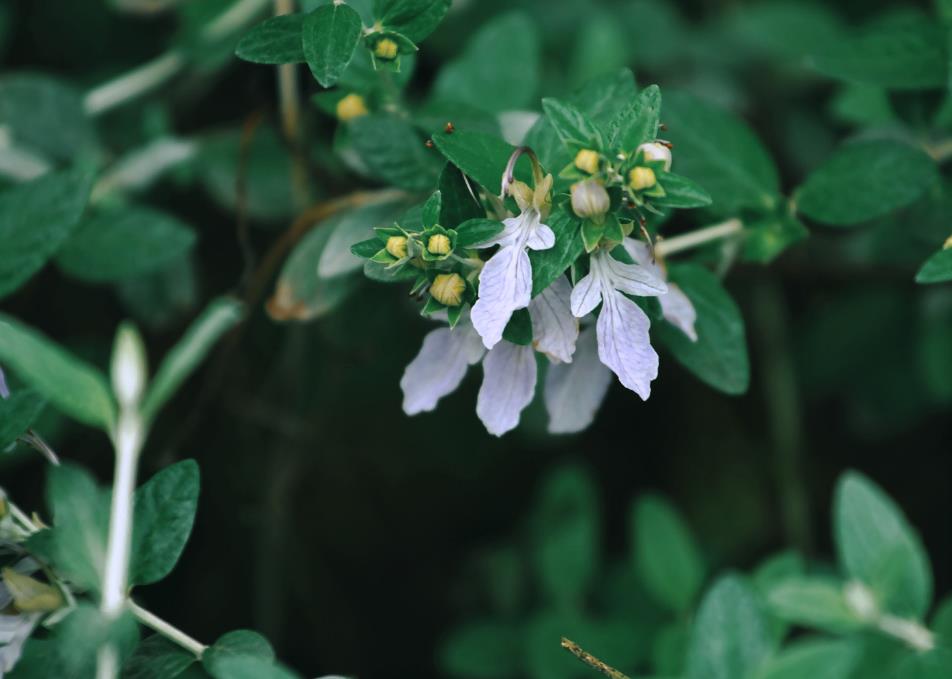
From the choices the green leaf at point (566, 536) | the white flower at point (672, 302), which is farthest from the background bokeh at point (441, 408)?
the white flower at point (672, 302)

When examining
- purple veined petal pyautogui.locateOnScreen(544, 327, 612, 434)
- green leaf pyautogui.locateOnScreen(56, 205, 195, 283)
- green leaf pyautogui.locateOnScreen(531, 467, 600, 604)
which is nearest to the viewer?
purple veined petal pyautogui.locateOnScreen(544, 327, 612, 434)

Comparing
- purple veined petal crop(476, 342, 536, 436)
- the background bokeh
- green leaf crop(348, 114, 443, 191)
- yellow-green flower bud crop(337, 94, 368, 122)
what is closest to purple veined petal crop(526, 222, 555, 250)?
purple veined petal crop(476, 342, 536, 436)

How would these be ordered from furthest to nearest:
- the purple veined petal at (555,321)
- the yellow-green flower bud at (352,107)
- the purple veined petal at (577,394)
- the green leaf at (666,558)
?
the green leaf at (666,558)
the yellow-green flower bud at (352,107)
the purple veined petal at (577,394)
the purple veined petal at (555,321)

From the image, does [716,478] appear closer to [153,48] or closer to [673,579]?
[673,579]

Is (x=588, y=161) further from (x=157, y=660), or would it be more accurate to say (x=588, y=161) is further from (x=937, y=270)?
(x=157, y=660)

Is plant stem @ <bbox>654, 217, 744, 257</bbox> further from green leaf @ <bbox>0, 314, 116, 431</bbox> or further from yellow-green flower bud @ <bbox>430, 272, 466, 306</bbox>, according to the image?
green leaf @ <bbox>0, 314, 116, 431</bbox>

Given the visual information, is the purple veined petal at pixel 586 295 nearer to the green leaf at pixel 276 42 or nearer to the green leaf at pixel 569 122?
the green leaf at pixel 569 122
